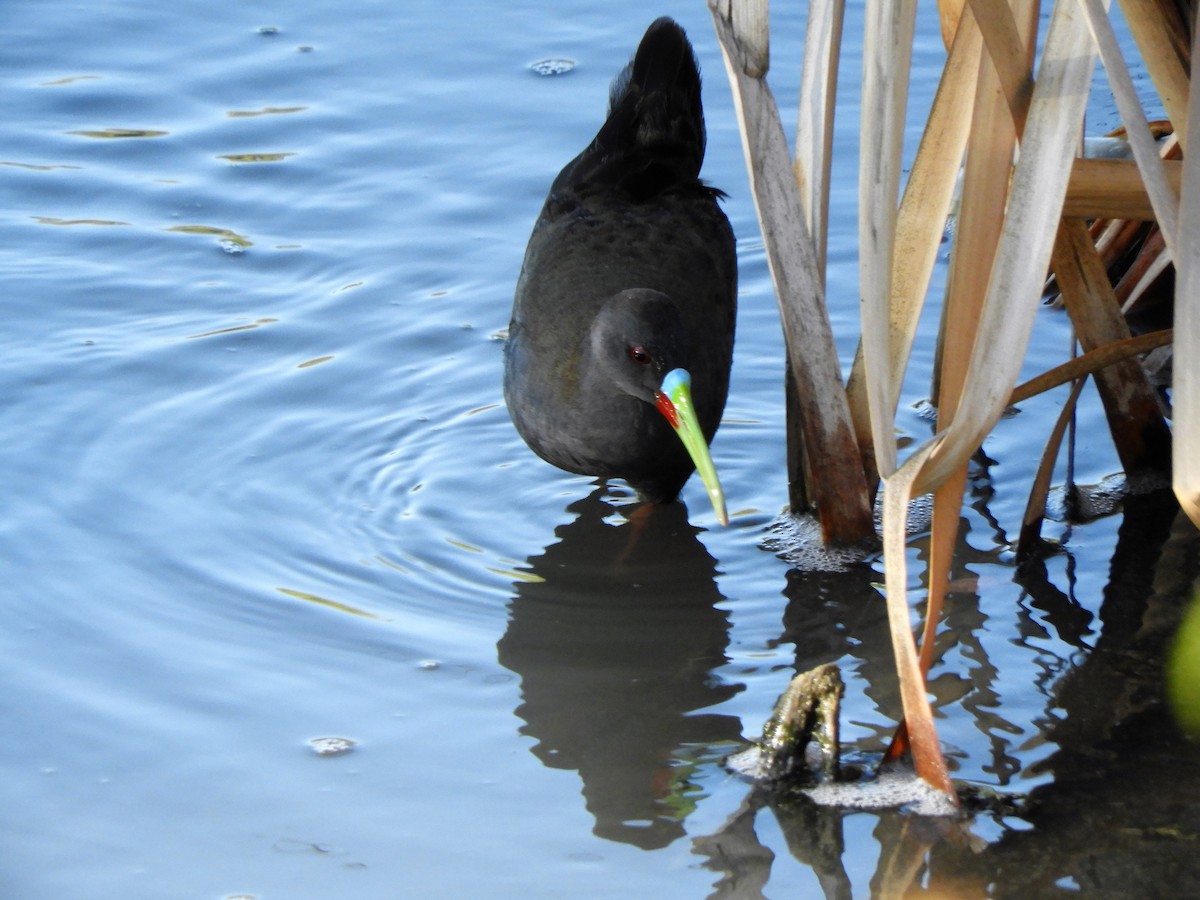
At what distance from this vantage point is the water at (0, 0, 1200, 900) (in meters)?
2.45

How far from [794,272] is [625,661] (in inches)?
32.8

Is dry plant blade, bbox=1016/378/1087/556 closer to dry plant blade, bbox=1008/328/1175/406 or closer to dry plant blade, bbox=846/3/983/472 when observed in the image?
dry plant blade, bbox=1008/328/1175/406

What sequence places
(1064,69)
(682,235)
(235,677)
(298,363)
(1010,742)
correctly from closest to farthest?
1. (1064,69)
2. (1010,742)
3. (235,677)
4. (682,235)
5. (298,363)

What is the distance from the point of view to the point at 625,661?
10.1ft

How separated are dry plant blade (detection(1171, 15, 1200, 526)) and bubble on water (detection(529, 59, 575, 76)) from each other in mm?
4019

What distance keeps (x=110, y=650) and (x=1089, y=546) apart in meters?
2.07

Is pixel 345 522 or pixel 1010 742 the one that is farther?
pixel 345 522

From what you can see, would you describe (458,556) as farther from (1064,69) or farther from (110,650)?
(1064,69)

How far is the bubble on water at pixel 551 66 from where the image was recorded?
589 cm

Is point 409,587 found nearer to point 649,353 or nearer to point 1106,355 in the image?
point 649,353

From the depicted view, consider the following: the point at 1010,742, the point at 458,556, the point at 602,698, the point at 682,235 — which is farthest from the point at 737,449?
the point at 1010,742

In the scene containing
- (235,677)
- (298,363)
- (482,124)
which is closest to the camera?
(235,677)

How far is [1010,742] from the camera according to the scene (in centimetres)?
270

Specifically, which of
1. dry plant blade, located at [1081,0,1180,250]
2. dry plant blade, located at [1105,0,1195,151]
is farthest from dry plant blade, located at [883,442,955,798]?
dry plant blade, located at [1105,0,1195,151]
